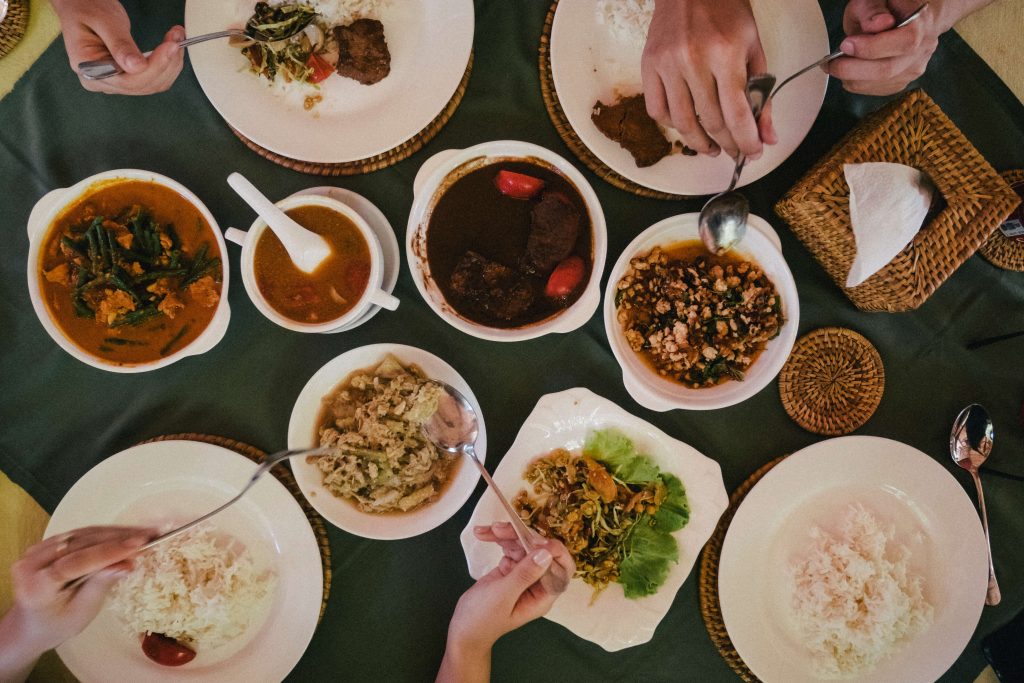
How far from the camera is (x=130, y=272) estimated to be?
1736mm

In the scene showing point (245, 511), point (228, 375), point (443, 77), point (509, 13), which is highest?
point (509, 13)

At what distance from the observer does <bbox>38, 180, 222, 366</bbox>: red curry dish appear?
1.72m

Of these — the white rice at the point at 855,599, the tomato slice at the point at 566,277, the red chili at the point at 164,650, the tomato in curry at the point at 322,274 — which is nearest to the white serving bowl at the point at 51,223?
the tomato in curry at the point at 322,274

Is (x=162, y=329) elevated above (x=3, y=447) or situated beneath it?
elevated above

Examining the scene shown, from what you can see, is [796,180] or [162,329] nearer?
[162,329]

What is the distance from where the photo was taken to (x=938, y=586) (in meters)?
1.89

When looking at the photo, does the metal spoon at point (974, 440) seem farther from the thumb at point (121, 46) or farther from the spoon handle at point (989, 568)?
the thumb at point (121, 46)

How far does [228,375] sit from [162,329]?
9.3 inches

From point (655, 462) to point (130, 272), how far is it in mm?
1553

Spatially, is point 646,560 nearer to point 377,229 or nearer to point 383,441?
point 383,441

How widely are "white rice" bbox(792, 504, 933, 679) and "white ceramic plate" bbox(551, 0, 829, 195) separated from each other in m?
1.07

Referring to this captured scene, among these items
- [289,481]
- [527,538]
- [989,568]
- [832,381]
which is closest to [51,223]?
[289,481]

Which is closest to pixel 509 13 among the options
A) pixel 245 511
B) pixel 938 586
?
pixel 245 511

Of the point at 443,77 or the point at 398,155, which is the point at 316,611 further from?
the point at 443,77
